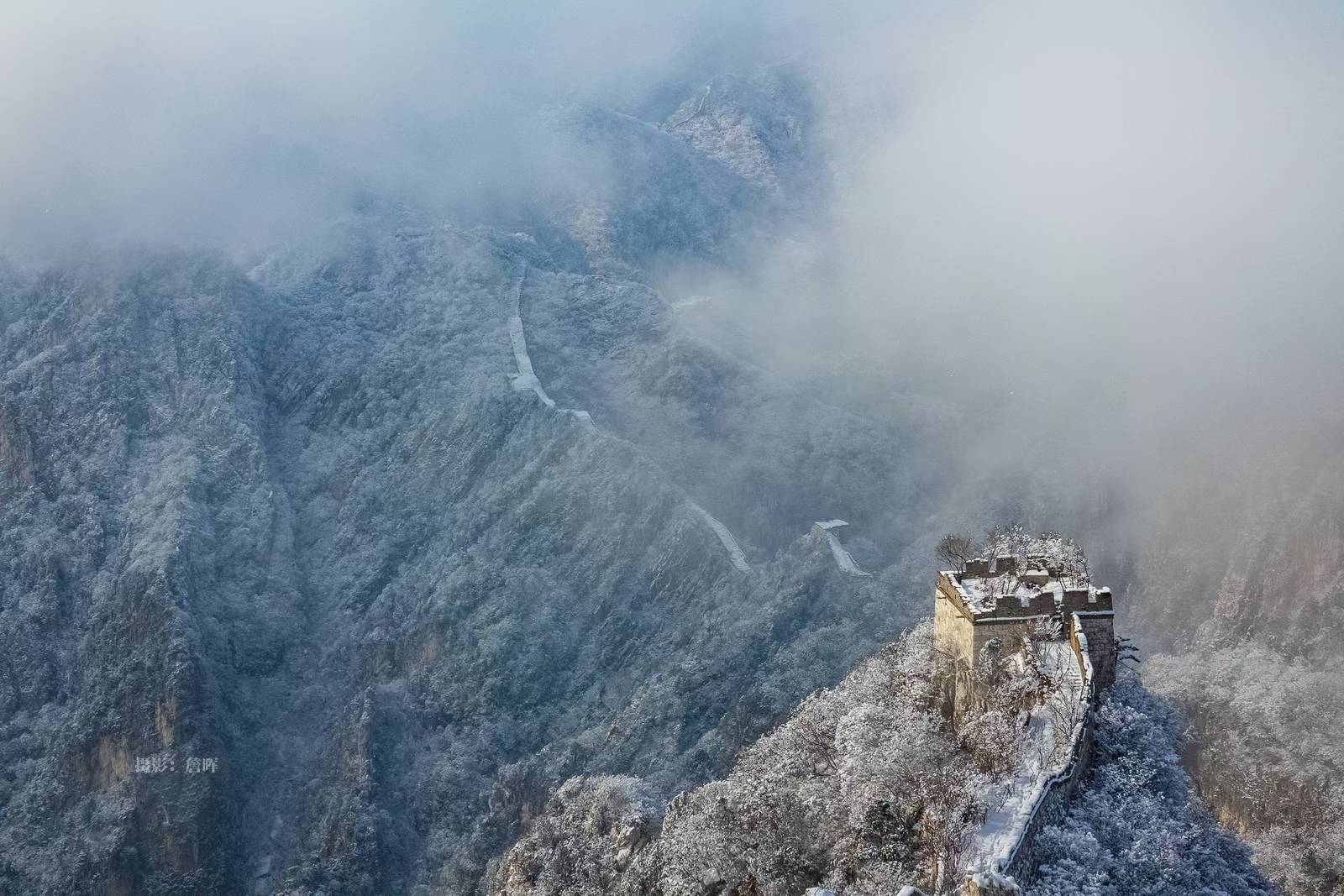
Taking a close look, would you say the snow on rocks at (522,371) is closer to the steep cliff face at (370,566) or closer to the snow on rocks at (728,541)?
the steep cliff face at (370,566)

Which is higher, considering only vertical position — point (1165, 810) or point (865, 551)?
point (865, 551)

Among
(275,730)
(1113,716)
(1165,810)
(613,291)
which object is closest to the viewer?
(1165,810)

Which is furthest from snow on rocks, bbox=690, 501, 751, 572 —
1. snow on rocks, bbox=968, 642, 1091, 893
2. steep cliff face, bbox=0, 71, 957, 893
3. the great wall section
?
snow on rocks, bbox=968, 642, 1091, 893

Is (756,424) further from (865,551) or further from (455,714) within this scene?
(455,714)

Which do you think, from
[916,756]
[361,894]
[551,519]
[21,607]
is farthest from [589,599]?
[916,756]

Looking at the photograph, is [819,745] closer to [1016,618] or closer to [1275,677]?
[1016,618]

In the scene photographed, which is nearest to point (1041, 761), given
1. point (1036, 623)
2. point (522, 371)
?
point (1036, 623)

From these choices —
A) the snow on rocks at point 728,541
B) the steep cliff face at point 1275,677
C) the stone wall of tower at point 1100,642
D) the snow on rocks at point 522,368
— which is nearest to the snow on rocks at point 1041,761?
the stone wall of tower at point 1100,642

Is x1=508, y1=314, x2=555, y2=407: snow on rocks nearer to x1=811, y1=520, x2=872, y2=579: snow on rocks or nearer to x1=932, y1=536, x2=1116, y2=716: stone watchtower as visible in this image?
x1=811, y1=520, x2=872, y2=579: snow on rocks
